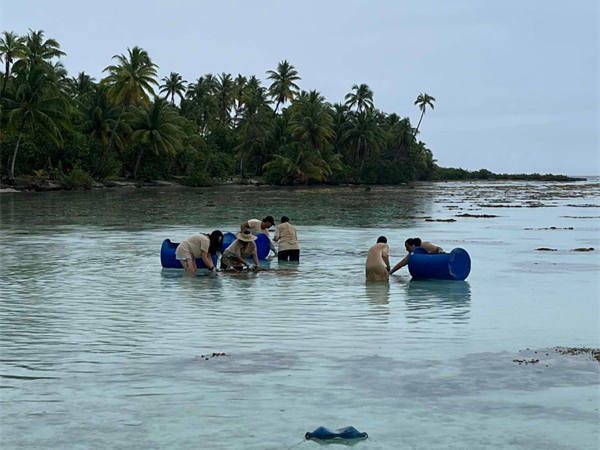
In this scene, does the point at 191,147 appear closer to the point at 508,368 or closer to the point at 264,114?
the point at 264,114

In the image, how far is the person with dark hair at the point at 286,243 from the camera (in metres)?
20.0

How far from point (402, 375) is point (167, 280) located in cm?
895

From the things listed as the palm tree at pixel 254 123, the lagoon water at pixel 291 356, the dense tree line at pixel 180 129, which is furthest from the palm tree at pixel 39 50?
the lagoon water at pixel 291 356

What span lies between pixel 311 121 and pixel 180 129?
741 inches

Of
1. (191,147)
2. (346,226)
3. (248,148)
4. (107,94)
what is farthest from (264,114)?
(346,226)

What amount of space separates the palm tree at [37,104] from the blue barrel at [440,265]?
5394 centimetres

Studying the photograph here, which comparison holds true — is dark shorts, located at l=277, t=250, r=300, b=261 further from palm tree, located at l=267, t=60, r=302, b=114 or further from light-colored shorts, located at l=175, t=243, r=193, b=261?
palm tree, located at l=267, t=60, r=302, b=114

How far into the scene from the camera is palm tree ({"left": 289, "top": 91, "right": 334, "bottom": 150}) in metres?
99.6

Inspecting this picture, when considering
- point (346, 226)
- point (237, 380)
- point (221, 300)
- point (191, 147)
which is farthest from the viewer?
point (191, 147)

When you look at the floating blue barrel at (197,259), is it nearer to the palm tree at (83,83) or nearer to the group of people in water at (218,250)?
the group of people in water at (218,250)

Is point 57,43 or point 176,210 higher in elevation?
point 57,43

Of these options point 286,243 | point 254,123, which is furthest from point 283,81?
point 286,243

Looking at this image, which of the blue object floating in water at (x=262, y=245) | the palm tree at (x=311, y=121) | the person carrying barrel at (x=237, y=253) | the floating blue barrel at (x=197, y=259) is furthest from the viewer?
the palm tree at (x=311, y=121)

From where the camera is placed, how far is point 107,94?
77.4 m
